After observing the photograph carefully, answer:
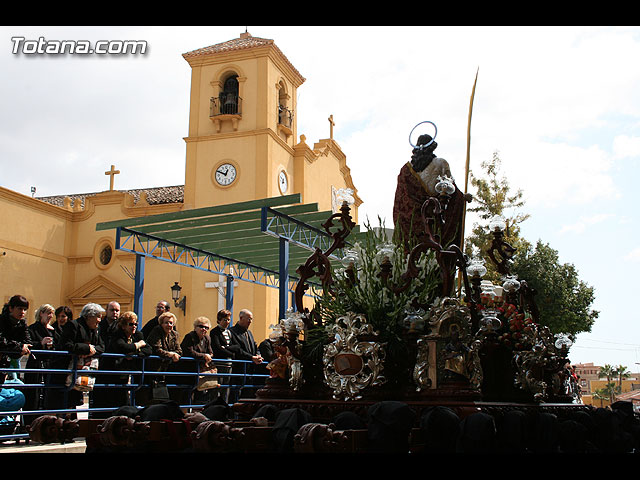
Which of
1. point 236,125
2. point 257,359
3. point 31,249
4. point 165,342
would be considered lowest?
point 257,359

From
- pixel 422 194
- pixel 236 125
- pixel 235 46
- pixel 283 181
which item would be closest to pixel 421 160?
pixel 422 194

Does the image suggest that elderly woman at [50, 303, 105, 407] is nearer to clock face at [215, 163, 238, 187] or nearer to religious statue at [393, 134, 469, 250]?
religious statue at [393, 134, 469, 250]

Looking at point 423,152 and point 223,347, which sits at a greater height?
point 423,152

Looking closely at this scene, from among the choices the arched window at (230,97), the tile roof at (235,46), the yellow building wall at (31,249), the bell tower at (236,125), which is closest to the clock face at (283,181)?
the bell tower at (236,125)

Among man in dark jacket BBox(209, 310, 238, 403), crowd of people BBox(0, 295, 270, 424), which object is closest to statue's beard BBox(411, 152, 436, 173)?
crowd of people BBox(0, 295, 270, 424)

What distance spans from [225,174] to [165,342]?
658 inches

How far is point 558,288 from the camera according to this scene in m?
21.4

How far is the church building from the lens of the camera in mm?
23141

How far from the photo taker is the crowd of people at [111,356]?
661cm

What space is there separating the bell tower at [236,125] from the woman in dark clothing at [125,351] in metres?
15.8

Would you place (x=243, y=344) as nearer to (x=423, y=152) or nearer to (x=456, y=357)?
(x=423, y=152)

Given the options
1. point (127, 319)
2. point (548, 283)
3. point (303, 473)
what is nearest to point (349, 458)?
point (303, 473)

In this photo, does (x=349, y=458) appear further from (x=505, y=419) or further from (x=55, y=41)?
(x=55, y=41)

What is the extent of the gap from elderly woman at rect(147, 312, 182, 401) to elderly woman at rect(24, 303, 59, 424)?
3.71 ft
